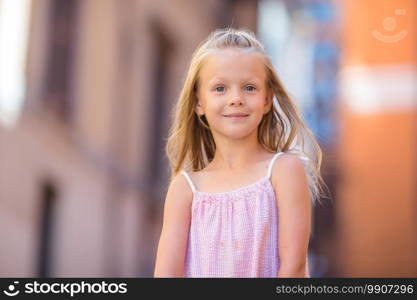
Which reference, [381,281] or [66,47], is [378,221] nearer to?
[66,47]

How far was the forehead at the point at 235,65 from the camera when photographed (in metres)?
2.61

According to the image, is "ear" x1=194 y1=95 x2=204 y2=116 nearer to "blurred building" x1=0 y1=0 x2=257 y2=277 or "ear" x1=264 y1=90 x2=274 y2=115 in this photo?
"ear" x1=264 y1=90 x2=274 y2=115

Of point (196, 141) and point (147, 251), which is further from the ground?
point (147, 251)

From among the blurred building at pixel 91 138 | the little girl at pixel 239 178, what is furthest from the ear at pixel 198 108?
the blurred building at pixel 91 138

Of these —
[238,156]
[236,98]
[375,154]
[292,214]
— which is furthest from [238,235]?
[375,154]

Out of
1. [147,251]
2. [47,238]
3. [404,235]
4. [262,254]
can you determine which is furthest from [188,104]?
[404,235]

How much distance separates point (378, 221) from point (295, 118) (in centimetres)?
2219

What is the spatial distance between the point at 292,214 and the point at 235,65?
43cm

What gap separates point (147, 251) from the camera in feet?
49.9

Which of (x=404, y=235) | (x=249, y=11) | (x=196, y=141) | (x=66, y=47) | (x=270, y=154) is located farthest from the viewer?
(x=404, y=235)

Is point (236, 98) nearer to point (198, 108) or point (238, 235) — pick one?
point (198, 108)

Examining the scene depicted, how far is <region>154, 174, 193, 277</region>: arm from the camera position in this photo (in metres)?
2.58

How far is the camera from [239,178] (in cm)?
261

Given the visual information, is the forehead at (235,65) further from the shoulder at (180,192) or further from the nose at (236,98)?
the shoulder at (180,192)
